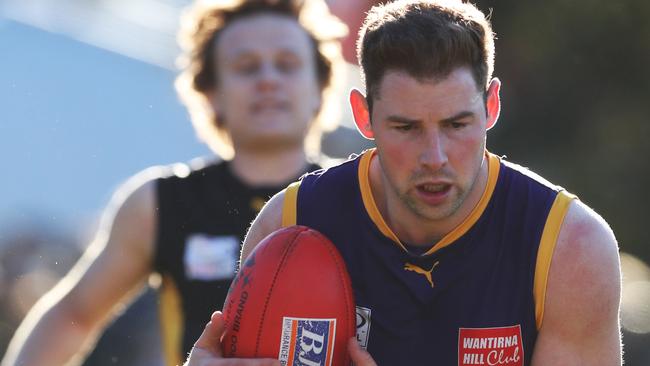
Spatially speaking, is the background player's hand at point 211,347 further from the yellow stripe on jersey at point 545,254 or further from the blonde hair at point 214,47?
the blonde hair at point 214,47

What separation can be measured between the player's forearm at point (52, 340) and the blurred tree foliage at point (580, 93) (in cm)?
870

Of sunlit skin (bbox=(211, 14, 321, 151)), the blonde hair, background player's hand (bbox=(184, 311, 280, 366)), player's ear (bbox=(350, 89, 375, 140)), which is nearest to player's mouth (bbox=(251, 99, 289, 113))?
sunlit skin (bbox=(211, 14, 321, 151))

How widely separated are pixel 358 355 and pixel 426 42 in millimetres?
952

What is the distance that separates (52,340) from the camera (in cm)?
541

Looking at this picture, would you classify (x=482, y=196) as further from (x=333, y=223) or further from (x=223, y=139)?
(x=223, y=139)

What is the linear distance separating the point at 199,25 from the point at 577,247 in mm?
2660

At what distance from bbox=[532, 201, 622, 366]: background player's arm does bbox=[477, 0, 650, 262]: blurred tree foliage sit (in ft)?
32.2

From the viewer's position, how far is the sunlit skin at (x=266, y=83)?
18.2 feet

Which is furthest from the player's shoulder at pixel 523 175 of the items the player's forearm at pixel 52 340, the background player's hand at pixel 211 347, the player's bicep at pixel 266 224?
the player's forearm at pixel 52 340

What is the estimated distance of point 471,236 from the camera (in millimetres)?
4051

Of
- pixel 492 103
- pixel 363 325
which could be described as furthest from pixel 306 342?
pixel 492 103

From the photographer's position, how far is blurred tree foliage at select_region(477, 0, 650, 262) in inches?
543

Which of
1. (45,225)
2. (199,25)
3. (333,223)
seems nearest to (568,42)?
(45,225)

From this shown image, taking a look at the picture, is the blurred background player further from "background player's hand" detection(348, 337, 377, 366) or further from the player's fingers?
"background player's hand" detection(348, 337, 377, 366)
